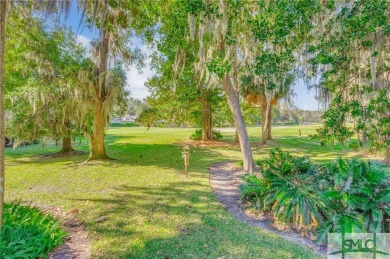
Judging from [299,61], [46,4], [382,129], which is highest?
[299,61]

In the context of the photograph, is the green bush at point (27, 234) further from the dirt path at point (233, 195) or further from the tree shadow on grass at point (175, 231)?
the dirt path at point (233, 195)

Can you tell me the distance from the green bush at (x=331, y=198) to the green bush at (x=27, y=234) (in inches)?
149

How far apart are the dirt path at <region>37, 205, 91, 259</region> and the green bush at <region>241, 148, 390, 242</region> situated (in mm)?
3323

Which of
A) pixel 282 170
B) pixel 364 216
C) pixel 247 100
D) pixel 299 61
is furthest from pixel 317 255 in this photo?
pixel 247 100

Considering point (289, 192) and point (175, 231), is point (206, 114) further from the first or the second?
point (175, 231)

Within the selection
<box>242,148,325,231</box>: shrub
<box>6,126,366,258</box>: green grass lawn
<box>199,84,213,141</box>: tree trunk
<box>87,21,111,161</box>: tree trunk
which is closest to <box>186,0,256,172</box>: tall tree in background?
<box>242,148,325,231</box>: shrub

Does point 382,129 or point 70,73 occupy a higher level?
point 70,73

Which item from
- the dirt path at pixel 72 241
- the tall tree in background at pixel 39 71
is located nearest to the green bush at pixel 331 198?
the dirt path at pixel 72 241

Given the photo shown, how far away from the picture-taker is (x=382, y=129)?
16.7 feet

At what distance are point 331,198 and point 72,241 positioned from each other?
Result: 14.9ft

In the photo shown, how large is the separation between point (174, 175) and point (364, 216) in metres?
4.99

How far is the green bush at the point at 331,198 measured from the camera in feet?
13.3

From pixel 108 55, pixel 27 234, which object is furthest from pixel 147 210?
pixel 108 55

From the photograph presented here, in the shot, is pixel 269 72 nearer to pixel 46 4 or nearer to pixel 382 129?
pixel 382 129
